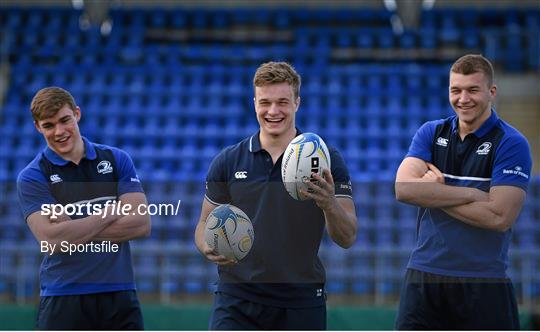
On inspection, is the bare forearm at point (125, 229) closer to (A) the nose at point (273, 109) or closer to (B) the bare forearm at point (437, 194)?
(A) the nose at point (273, 109)

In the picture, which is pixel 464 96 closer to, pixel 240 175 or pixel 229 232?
pixel 240 175

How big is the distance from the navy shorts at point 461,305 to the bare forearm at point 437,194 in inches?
16.6

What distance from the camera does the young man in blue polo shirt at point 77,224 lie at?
5.29 metres

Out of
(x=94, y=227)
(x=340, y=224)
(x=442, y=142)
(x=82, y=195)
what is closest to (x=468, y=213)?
(x=442, y=142)

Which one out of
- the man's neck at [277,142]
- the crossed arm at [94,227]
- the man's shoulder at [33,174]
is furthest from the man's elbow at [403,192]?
the man's shoulder at [33,174]

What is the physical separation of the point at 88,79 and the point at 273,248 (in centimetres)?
1111

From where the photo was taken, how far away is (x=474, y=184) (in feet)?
17.4

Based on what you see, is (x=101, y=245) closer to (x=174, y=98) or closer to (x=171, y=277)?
(x=171, y=277)

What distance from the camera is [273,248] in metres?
5.08

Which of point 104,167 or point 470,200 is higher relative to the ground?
point 104,167

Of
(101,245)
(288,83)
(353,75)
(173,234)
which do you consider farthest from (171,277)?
(353,75)

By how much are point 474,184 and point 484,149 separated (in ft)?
0.65

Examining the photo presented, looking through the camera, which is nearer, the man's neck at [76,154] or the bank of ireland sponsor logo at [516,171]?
the bank of ireland sponsor logo at [516,171]

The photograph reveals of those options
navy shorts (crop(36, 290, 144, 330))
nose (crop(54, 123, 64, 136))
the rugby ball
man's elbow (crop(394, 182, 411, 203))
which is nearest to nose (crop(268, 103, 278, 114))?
the rugby ball
